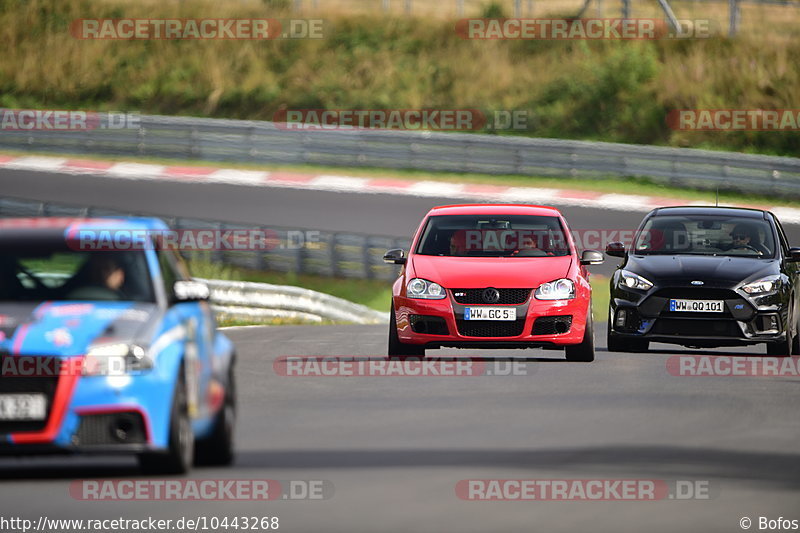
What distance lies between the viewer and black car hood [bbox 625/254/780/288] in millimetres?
15891

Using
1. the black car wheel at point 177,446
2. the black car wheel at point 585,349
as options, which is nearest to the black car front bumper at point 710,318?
the black car wheel at point 585,349

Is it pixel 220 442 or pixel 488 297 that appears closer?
pixel 220 442

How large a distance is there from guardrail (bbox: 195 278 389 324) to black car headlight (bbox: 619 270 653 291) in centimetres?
746

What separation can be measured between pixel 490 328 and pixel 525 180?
20508 millimetres

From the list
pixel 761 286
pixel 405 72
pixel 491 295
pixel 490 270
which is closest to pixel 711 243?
pixel 761 286

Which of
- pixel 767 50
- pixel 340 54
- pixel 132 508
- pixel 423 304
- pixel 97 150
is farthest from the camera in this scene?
pixel 340 54

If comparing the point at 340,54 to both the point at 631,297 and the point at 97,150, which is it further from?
the point at 631,297

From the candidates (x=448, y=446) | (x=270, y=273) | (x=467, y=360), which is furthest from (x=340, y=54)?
(x=448, y=446)

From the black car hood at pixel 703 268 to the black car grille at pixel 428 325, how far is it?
2.18m

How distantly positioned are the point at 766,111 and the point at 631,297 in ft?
83.2

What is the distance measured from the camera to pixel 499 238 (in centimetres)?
1667

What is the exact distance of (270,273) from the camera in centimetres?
2702

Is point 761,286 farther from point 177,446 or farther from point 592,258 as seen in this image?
point 177,446

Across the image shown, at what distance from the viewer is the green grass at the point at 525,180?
33.8m
